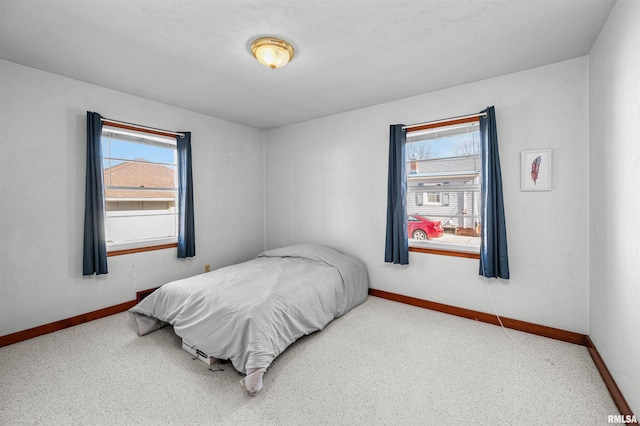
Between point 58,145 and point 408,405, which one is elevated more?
point 58,145

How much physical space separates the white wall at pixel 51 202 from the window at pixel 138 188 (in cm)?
19

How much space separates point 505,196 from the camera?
2760 millimetres

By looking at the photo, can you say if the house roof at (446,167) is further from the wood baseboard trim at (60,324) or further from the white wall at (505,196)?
the wood baseboard trim at (60,324)

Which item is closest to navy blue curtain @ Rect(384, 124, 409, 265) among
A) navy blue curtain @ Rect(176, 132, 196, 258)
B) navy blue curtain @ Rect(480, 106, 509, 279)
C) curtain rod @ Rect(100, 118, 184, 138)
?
navy blue curtain @ Rect(480, 106, 509, 279)

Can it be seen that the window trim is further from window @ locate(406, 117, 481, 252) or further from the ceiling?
window @ locate(406, 117, 481, 252)

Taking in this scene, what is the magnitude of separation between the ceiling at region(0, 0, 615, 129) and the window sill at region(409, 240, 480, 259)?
5.74 ft

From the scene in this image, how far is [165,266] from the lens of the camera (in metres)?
3.54

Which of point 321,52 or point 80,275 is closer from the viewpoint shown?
Result: point 321,52

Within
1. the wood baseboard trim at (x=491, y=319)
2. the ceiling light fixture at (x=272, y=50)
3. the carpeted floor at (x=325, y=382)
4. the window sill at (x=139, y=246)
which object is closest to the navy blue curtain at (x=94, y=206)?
the window sill at (x=139, y=246)

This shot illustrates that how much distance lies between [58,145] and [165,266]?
1.68 m

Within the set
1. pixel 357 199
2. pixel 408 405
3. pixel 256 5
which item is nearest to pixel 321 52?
pixel 256 5

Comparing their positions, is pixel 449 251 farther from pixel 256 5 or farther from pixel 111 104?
pixel 111 104

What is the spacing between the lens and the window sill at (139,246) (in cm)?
312

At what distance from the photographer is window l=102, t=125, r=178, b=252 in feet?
10.3
